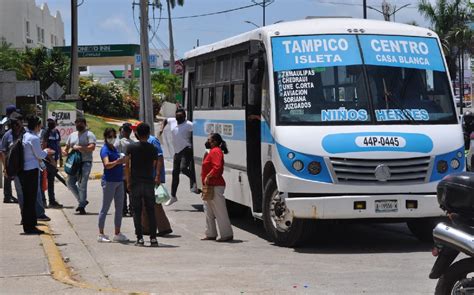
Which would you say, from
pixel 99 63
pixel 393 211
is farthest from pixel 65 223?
pixel 99 63

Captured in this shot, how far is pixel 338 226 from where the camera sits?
13.6 m

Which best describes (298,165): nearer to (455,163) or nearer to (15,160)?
(455,163)

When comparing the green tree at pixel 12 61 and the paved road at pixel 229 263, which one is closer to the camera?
the paved road at pixel 229 263

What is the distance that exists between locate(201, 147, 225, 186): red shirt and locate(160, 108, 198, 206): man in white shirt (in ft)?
13.3

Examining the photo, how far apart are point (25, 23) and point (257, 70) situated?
194ft

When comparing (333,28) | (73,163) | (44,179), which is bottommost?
(44,179)

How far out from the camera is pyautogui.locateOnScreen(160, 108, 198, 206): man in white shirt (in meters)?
15.8

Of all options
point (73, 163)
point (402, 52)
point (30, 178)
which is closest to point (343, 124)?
point (402, 52)

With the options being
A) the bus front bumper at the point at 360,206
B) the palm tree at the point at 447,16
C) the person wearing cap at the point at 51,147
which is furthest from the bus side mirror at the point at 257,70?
the palm tree at the point at 447,16

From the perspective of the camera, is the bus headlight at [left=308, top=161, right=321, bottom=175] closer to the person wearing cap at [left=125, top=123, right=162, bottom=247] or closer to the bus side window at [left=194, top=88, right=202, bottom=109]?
the person wearing cap at [left=125, top=123, right=162, bottom=247]

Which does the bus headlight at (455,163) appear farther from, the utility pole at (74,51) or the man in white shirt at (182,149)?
the utility pole at (74,51)

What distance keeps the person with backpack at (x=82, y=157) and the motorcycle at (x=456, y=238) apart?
31.9 feet

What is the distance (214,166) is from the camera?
11547mm

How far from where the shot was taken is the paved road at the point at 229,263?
328 inches
